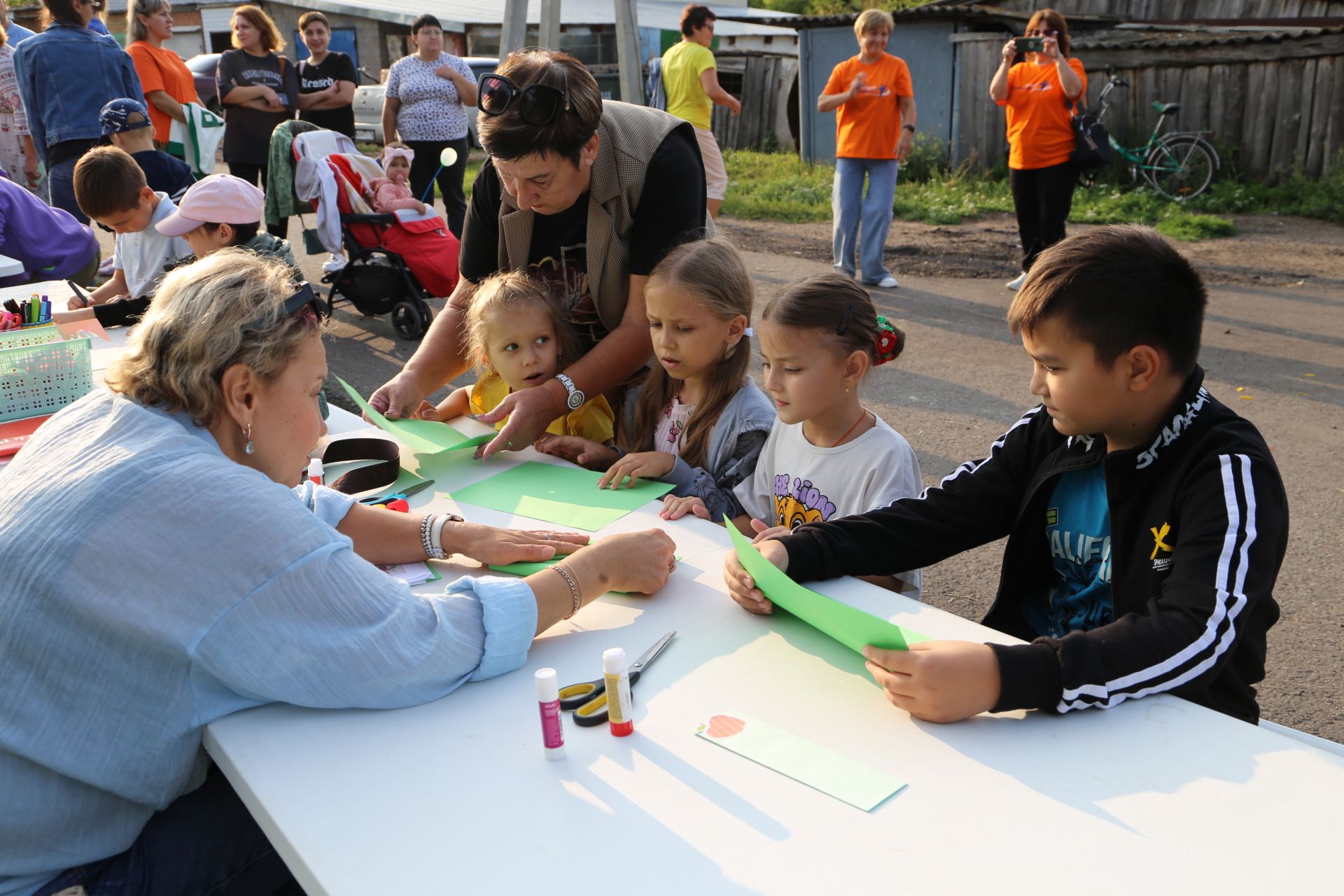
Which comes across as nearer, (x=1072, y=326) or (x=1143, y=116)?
(x=1072, y=326)

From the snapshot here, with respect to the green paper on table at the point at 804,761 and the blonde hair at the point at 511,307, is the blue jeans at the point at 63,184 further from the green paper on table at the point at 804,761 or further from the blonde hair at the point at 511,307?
the green paper on table at the point at 804,761

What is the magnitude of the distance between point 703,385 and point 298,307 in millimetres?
1251

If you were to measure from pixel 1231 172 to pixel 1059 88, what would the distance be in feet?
18.2

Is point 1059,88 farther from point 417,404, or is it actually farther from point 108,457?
point 108,457

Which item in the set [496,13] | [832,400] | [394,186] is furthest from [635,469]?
[496,13]

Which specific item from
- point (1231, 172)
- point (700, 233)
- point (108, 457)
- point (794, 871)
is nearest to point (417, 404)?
point (700, 233)

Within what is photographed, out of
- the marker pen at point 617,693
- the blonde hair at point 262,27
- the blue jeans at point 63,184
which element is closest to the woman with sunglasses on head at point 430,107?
the blonde hair at point 262,27

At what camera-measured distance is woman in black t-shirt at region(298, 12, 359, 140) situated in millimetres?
8477

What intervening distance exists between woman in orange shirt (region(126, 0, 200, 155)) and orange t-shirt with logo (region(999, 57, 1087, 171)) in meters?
5.82

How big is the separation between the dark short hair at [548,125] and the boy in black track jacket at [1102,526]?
1.19 meters

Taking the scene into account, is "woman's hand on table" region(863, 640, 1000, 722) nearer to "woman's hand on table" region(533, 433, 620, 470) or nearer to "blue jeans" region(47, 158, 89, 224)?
"woman's hand on table" region(533, 433, 620, 470)

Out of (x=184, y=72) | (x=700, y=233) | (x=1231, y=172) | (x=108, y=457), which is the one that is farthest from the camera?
A: (x=1231, y=172)

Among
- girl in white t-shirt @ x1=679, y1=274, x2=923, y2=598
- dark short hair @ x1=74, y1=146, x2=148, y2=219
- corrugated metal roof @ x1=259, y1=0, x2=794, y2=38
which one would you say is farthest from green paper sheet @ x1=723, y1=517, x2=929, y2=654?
corrugated metal roof @ x1=259, y1=0, x2=794, y2=38

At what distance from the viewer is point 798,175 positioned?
13.3 meters
